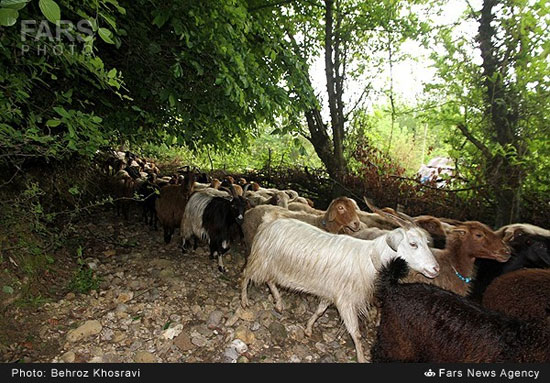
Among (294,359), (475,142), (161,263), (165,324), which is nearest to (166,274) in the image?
(161,263)

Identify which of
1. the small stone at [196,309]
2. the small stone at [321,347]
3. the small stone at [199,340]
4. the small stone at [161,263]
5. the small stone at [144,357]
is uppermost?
the small stone at [161,263]

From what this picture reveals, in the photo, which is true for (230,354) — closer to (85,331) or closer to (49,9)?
(85,331)

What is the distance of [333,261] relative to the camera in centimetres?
354

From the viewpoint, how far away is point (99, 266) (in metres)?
4.71

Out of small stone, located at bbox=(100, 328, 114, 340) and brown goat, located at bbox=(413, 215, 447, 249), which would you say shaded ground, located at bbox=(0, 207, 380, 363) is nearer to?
small stone, located at bbox=(100, 328, 114, 340)

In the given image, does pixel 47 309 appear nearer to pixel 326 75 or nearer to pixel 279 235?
pixel 279 235

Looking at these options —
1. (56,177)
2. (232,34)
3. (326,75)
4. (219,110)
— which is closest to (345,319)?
(219,110)

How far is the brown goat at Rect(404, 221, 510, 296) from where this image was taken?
3.51 m

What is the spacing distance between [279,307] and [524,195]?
4.49m

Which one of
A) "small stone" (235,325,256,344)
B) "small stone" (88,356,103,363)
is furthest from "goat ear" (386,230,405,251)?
"small stone" (88,356,103,363)

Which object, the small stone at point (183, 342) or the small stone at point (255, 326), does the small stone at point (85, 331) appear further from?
the small stone at point (255, 326)

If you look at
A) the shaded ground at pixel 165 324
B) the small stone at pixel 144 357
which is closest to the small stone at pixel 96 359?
the shaded ground at pixel 165 324

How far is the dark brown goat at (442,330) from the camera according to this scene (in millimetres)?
2084

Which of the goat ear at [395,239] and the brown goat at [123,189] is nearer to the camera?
the goat ear at [395,239]
